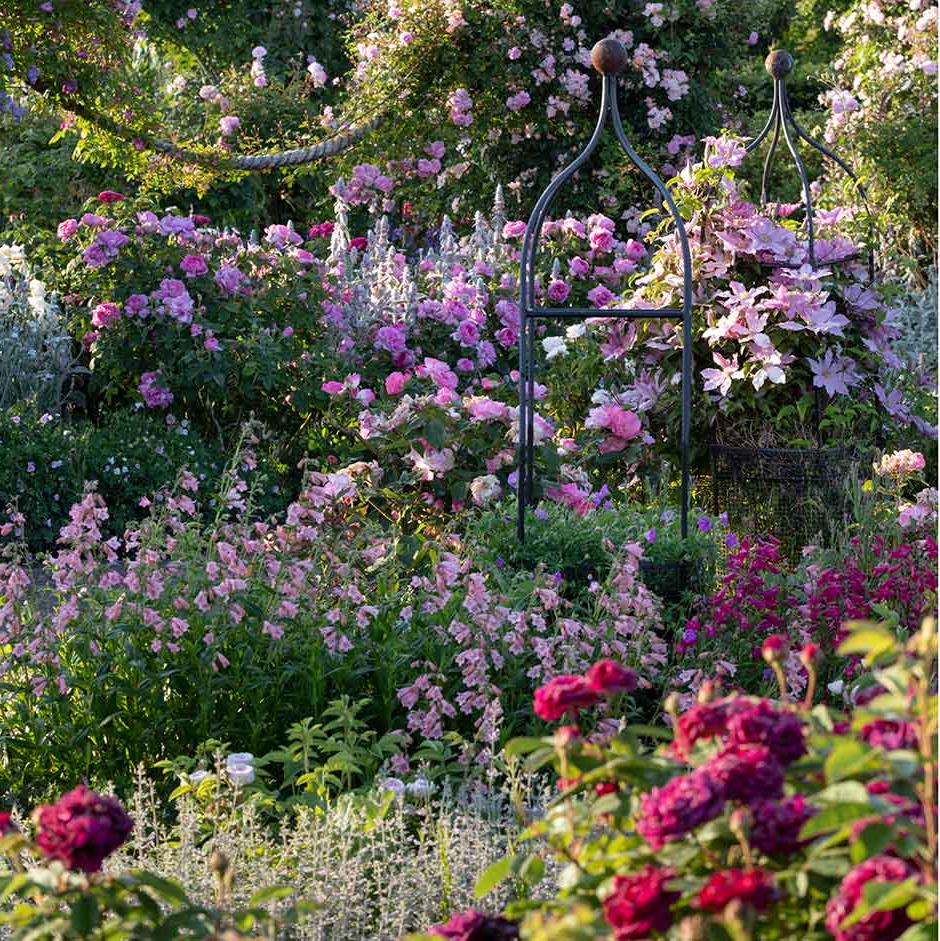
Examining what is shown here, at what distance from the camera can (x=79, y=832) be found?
1495mm

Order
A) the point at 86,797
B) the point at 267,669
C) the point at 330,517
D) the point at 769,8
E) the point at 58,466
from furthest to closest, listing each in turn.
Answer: the point at 769,8 → the point at 58,466 → the point at 330,517 → the point at 267,669 → the point at 86,797

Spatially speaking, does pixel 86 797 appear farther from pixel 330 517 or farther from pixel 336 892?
pixel 330 517

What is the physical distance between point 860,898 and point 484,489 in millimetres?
2944

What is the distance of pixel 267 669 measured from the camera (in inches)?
126

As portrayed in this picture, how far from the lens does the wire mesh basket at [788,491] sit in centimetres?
470

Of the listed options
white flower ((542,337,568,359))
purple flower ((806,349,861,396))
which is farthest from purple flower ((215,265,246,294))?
purple flower ((806,349,861,396))

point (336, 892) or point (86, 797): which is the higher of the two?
point (86, 797)

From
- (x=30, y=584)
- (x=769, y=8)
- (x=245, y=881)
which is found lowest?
(x=245, y=881)

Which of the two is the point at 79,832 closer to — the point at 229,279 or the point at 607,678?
the point at 607,678

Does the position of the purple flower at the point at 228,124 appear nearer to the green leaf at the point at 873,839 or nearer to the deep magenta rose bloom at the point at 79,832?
the deep magenta rose bloom at the point at 79,832

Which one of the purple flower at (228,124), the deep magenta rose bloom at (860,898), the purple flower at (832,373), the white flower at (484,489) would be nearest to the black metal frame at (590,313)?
the white flower at (484,489)

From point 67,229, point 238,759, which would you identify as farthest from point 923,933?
point 67,229

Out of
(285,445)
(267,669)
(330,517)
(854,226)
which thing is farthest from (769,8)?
(267,669)

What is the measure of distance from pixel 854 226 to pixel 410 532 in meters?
2.21
